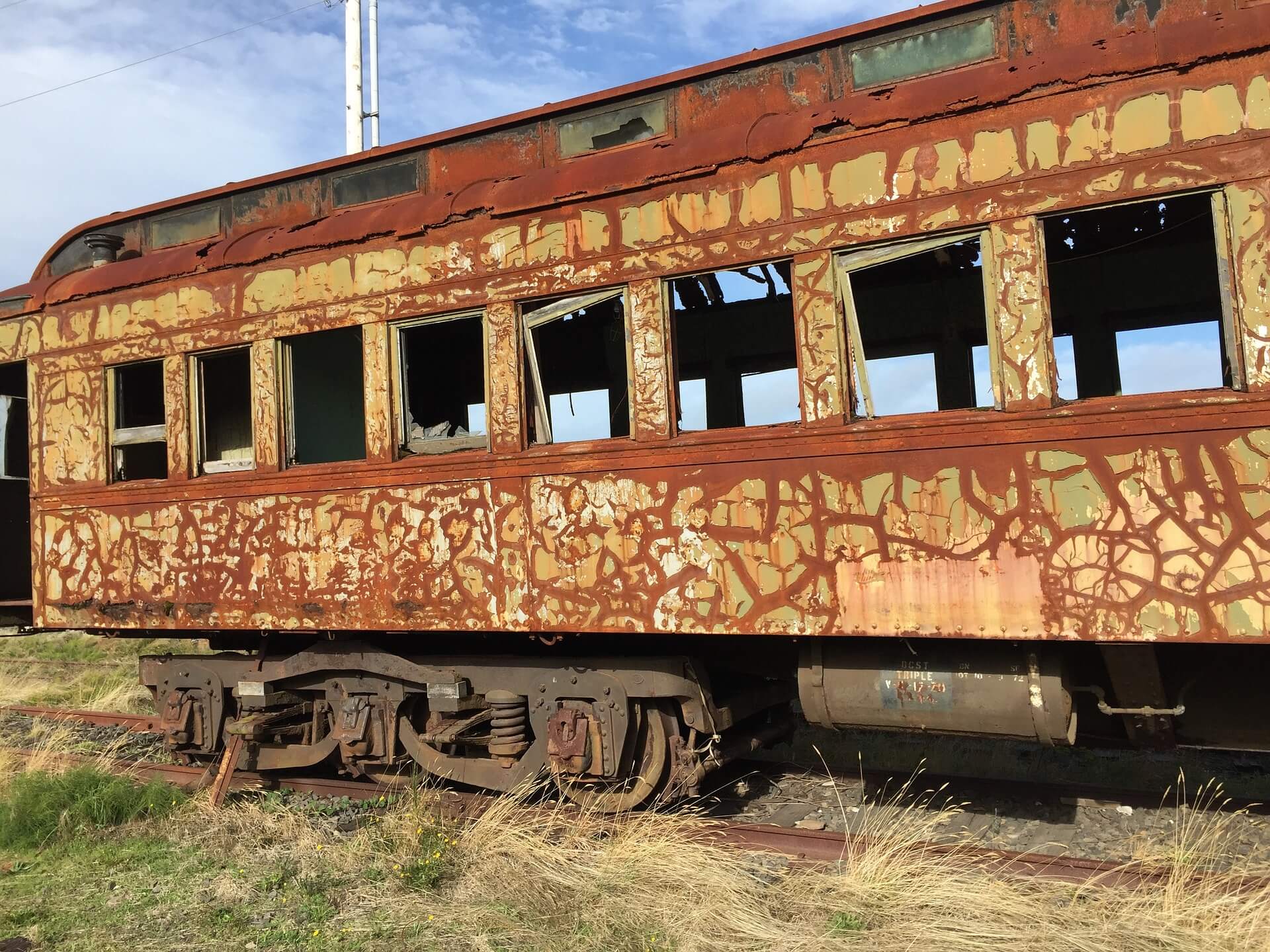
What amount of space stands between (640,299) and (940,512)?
1714 mm

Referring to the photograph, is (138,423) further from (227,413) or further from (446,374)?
(446,374)

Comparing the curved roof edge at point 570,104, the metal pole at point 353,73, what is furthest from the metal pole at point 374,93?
the curved roof edge at point 570,104

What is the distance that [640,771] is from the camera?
5.00m

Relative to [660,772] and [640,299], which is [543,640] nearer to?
[660,772]

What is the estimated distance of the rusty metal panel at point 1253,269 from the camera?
346 centimetres

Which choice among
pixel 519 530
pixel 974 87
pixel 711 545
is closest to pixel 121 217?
pixel 519 530

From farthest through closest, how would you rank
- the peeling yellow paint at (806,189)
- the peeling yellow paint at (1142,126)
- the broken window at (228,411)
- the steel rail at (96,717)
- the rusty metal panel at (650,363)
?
the steel rail at (96,717) → the broken window at (228,411) → the rusty metal panel at (650,363) → the peeling yellow paint at (806,189) → the peeling yellow paint at (1142,126)

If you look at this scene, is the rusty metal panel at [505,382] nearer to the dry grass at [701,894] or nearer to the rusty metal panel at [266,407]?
the rusty metal panel at [266,407]

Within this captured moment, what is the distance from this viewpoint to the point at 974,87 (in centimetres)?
399

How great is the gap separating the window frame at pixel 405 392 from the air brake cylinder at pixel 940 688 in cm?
212

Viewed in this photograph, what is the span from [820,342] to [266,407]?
127 inches

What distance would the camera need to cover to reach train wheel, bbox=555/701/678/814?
15.9 ft

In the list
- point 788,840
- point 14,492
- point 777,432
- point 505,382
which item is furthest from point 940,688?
point 14,492

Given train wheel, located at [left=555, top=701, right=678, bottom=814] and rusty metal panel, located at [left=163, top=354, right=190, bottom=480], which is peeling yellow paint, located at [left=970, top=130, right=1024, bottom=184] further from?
rusty metal panel, located at [left=163, top=354, right=190, bottom=480]
